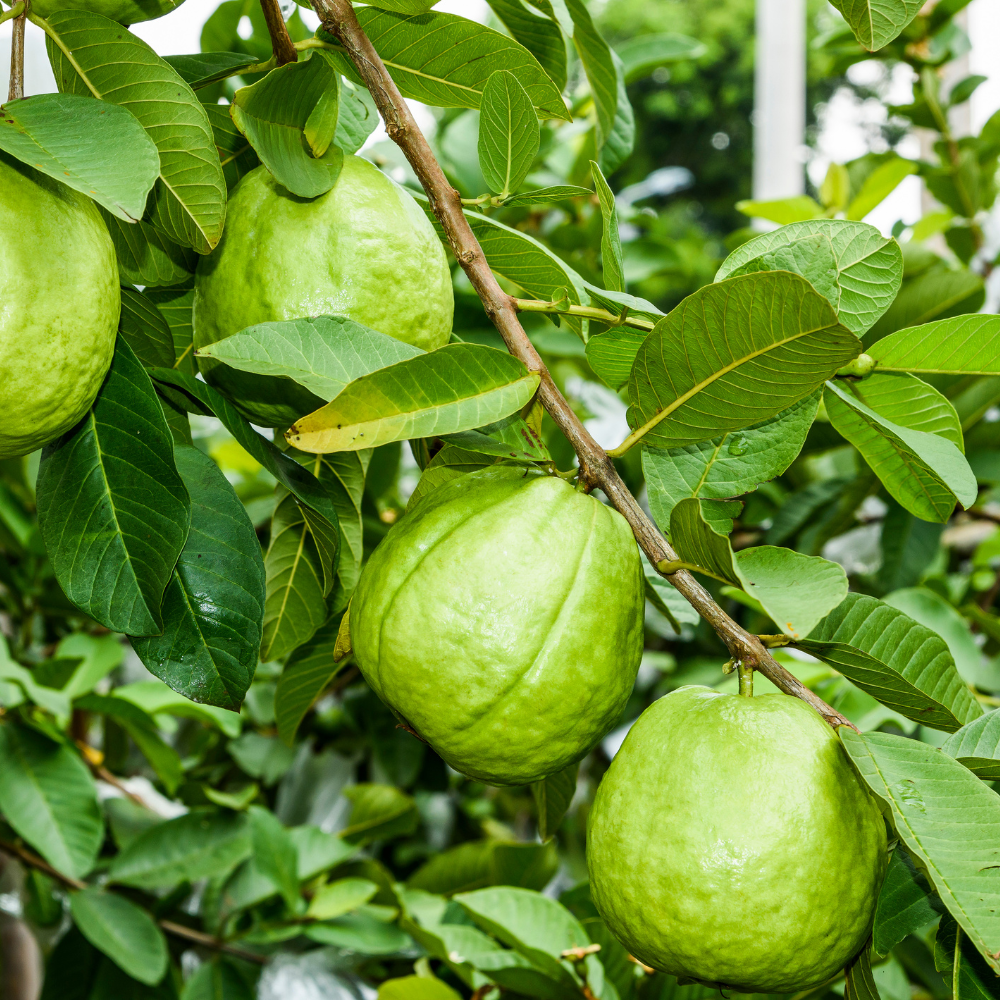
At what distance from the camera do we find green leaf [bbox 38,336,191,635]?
1.82 feet

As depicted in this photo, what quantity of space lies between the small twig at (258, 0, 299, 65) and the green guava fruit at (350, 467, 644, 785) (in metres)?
0.33

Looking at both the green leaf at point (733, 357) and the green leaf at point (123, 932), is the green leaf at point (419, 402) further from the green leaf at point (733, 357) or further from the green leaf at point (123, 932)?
the green leaf at point (123, 932)

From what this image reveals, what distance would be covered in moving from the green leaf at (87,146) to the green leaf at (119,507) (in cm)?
13

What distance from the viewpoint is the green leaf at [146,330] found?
2.09 feet

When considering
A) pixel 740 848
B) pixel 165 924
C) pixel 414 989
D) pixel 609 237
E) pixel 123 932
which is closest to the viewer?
pixel 740 848

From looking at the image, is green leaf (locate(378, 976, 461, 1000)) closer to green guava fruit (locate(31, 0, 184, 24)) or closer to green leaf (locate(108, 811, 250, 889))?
green leaf (locate(108, 811, 250, 889))

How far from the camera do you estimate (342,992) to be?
1162 millimetres

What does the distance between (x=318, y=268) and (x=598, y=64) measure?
15.0 inches

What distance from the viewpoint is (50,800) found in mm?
1129

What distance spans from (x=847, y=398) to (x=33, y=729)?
1053mm

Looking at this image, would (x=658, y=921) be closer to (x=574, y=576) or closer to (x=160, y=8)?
(x=574, y=576)

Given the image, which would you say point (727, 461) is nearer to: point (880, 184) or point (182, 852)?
point (182, 852)

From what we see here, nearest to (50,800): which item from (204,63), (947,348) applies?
(204,63)

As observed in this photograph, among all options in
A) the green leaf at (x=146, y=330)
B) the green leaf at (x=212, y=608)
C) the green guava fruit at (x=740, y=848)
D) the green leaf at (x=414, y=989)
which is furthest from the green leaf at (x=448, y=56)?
the green leaf at (x=414, y=989)
